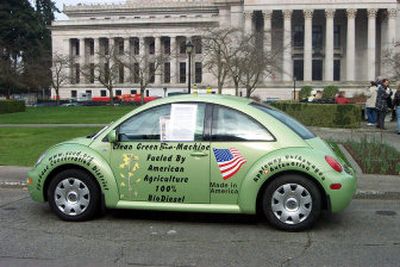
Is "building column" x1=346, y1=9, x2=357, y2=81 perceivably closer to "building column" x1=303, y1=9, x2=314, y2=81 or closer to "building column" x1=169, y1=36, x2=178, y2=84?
"building column" x1=303, y1=9, x2=314, y2=81

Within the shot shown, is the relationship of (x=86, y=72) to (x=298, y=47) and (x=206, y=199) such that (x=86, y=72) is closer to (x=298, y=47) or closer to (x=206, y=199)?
(x=298, y=47)

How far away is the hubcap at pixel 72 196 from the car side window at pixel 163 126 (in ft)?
2.70

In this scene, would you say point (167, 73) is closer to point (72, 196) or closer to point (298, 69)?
point (298, 69)

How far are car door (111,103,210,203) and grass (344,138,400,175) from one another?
17.1ft

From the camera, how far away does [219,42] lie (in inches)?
2269

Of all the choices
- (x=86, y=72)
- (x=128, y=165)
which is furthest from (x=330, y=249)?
(x=86, y=72)

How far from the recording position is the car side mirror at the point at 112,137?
23.0ft

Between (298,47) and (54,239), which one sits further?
(298,47)

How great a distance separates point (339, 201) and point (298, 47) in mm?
89133

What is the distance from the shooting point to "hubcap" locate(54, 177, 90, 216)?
7.10m

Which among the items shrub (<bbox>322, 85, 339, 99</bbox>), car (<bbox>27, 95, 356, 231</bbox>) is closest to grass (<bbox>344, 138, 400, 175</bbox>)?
car (<bbox>27, 95, 356, 231</bbox>)

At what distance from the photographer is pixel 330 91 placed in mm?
77000

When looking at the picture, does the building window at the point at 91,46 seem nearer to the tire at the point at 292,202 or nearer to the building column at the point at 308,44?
the building column at the point at 308,44

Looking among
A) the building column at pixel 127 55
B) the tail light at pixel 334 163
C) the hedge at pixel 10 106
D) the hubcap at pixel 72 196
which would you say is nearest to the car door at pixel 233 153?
the tail light at pixel 334 163
